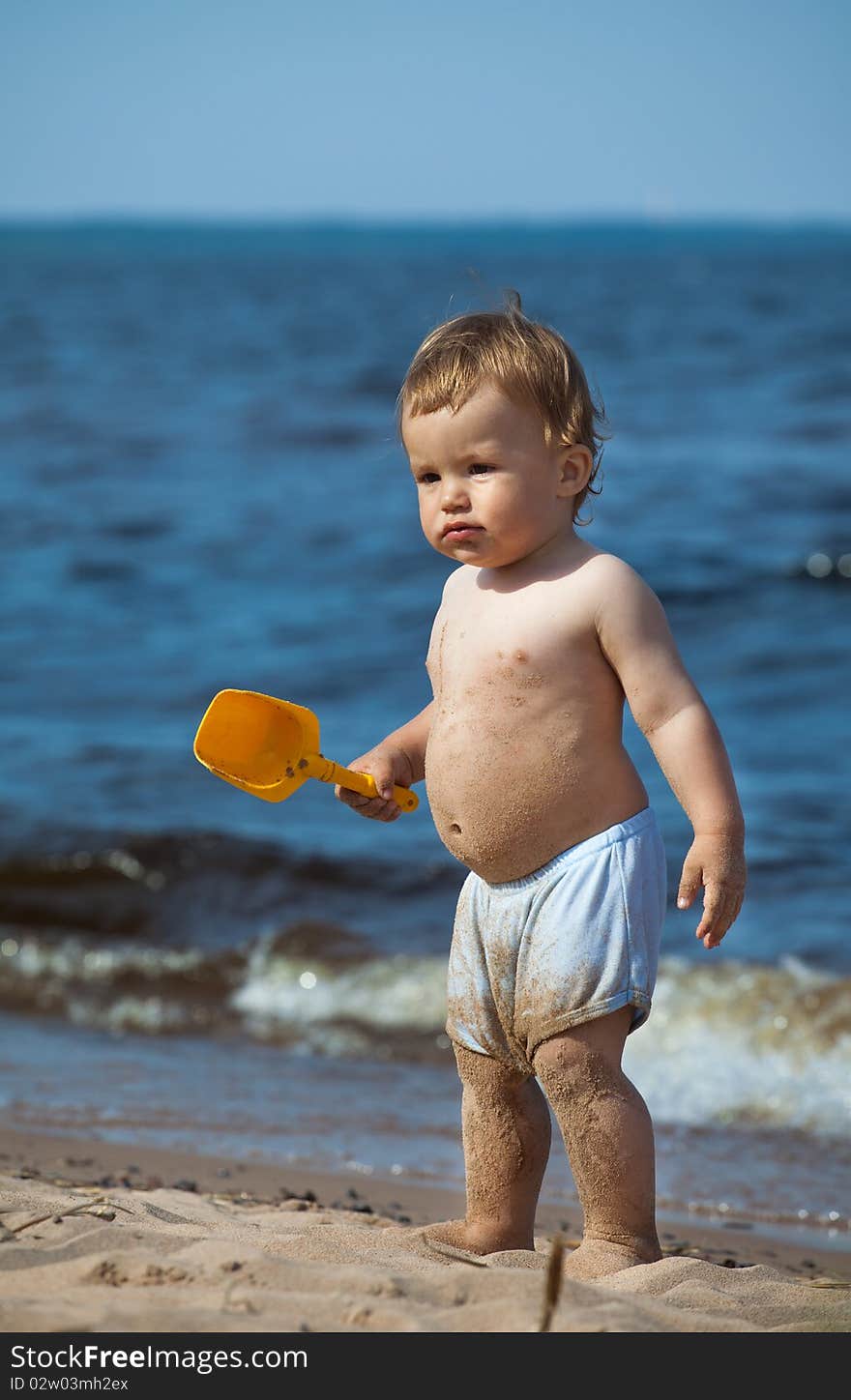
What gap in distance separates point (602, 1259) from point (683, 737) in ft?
2.64

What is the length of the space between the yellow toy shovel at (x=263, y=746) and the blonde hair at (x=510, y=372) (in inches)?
21.1

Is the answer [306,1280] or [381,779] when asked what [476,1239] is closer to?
[306,1280]

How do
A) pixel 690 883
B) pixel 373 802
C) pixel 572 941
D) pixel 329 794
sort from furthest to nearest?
pixel 329 794 < pixel 373 802 < pixel 572 941 < pixel 690 883

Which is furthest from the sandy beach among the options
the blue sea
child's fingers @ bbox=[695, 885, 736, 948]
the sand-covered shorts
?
the blue sea

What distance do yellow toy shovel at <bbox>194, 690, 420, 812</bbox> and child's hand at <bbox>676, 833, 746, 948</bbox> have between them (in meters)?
0.64

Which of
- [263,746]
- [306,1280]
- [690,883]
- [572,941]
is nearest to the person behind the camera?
[306,1280]

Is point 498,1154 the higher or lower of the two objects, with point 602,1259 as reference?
higher

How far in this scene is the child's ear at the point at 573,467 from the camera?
2594 millimetres

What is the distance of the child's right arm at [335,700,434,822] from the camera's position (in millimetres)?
2822

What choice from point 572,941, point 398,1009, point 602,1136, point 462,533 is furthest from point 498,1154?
point 398,1009

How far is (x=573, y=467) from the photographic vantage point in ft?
8.57

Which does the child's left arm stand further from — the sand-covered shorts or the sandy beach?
the sandy beach
